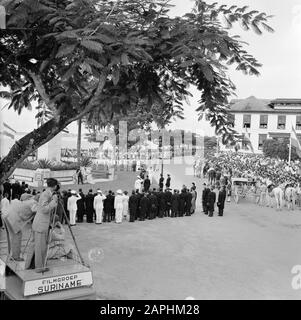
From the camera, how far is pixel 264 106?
191 ft

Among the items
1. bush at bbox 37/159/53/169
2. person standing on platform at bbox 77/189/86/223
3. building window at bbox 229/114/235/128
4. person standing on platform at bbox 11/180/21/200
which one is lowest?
person standing on platform at bbox 77/189/86/223

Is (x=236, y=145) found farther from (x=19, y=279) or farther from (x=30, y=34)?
(x=19, y=279)

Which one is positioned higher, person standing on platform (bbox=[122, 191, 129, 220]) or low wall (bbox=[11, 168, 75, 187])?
low wall (bbox=[11, 168, 75, 187])

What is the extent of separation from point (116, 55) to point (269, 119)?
53.1 m

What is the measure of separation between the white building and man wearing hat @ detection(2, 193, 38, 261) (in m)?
48.8

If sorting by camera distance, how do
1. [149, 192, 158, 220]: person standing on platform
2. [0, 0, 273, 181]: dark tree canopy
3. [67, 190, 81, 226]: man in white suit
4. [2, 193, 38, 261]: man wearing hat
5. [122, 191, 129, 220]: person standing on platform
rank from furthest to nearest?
[149, 192, 158, 220]: person standing on platform → [122, 191, 129, 220]: person standing on platform → [67, 190, 81, 226]: man in white suit → [2, 193, 38, 261]: man wearing hat → [0, 0, 273, 181]: dark tree canopy

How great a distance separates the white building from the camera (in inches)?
2183

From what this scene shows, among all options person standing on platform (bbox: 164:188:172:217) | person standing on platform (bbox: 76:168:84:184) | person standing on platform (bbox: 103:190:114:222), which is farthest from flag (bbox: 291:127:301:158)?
person standing on platform (bbox: 103:190:114:222)

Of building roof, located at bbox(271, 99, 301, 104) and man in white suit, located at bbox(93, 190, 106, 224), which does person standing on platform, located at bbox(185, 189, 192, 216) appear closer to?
man in white suit, located at bbox(93, 190, 106, 224)

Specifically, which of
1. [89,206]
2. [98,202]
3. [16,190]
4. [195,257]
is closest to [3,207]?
[195,257]

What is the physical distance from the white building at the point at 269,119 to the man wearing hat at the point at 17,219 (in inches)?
1920

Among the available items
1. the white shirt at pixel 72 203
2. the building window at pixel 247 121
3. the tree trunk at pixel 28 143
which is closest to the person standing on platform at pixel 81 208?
the white shirt at pixel 72 203

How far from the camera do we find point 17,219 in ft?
27.7

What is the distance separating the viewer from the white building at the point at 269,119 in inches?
2183
